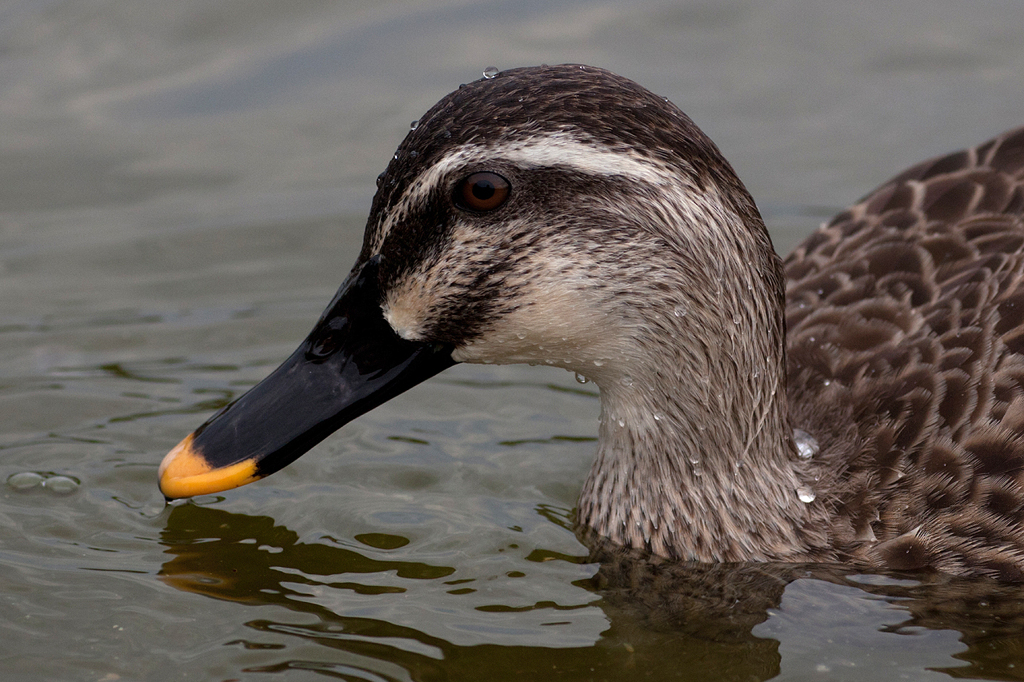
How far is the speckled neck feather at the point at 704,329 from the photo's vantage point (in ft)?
17.7

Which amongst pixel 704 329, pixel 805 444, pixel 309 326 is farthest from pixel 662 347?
pixel 309 326

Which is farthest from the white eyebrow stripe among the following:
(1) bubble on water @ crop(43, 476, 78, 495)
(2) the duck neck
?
(1) bubble on water @ crop(43, 476, 78, 495)

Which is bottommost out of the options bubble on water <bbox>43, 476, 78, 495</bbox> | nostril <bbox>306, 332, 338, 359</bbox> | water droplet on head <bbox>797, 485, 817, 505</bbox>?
bubble on water <bbox>43, 476, 78, 495</bbox>

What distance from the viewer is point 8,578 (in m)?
6.09

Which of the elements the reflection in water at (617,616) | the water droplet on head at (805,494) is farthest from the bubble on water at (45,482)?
the water droplet on head at (805,494)

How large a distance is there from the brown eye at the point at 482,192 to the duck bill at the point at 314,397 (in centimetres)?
48

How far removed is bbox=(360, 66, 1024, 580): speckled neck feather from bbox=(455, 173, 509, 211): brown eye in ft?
0.11

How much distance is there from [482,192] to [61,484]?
9.42ft

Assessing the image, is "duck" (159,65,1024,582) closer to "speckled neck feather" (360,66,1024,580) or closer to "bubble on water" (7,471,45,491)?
"speckled neck feather" (360,66,1024,580)

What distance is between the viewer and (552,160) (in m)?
5.33

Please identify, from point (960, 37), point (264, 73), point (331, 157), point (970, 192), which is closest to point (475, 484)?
point (970, 192)

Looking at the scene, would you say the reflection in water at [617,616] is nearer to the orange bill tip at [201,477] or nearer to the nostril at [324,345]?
the orange bill tip at [201,477]

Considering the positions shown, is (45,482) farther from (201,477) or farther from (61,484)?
(201,477)

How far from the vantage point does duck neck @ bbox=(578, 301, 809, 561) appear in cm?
597
